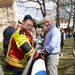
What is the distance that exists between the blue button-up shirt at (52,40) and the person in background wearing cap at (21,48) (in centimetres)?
140

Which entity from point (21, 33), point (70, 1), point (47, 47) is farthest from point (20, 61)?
point (70, 1)

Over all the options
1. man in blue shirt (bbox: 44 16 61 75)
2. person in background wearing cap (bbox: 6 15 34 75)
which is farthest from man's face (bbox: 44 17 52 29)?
person in background wearing cap (bbox: 6 15 34 75)

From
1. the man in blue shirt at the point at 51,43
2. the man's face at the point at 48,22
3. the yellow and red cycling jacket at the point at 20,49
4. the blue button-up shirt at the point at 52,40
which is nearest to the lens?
the yellow and red cycling jacket at the point at 20,49

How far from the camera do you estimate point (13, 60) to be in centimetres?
516

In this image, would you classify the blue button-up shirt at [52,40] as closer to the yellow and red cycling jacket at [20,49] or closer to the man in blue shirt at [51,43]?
the man in blue shirt at [51,43]

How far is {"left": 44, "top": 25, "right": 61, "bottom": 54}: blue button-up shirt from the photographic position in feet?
21.6

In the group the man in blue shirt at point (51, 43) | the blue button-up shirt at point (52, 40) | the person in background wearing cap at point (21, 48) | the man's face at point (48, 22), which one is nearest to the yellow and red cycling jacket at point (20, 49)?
the person in background wearing cap at point (21, 48)

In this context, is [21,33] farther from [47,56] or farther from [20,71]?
[47,56]

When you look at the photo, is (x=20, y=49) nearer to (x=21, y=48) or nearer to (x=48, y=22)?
(x=21, y=48)

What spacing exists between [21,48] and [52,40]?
1.72m

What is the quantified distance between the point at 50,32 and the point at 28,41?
5.95 feet

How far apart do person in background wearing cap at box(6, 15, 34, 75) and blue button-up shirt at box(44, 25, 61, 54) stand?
1.40 metres

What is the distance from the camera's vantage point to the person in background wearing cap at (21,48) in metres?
4.98

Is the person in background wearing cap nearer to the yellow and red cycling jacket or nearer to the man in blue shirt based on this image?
the yellow and red cycling jacket
